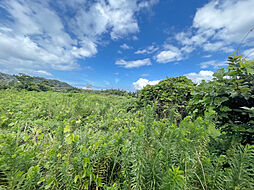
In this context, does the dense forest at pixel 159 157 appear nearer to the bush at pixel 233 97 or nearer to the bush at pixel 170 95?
the bush at pixel 233 97

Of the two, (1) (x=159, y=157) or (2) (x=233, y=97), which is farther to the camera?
(2) (x=233, y=97)

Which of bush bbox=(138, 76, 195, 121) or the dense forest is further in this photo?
bush bbox=(138, 76, 195, 121)

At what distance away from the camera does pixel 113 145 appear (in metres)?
1.59

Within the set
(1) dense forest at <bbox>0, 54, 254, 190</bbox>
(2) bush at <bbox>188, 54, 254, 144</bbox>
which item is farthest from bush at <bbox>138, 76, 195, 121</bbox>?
(1) dense forest at <bbox>0, 54, 254, 190</bbox>

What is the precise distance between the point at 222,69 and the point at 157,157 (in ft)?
5.72

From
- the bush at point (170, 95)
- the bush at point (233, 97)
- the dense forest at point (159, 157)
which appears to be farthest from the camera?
the bush at point (170, 95)

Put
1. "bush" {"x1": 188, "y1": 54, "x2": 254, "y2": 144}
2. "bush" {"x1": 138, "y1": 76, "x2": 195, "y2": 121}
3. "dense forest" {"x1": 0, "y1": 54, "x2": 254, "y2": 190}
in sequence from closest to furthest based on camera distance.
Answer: "dense forest" {"x1": 0, "y1": 54, "x2": 254, "y2": 190}
"bush" {"x1": 188, "y1": 54, "x2": 254, "y2": 144}
"bush" {"x1": 138, "y1": 76, "x2": 195, "y2": 121}

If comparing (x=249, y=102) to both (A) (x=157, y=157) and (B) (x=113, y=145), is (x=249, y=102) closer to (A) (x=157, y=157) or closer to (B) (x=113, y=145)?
(A) (x=157, y=157)

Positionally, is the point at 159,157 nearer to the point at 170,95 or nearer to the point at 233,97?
the point at 233,97

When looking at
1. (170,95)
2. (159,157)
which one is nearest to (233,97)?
(159,157)


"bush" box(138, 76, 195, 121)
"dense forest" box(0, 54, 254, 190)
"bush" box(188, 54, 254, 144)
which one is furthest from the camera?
"bush" box(138, 76, 195, 121)

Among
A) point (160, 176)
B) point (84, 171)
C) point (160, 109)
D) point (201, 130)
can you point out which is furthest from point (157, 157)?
point (160, 109)

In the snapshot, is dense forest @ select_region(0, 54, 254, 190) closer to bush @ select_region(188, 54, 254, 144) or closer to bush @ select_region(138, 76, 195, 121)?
bush @ select_region(188, 54, 254, 144)

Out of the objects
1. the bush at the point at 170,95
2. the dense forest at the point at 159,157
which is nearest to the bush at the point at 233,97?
the dense forest at the point at 159,157
